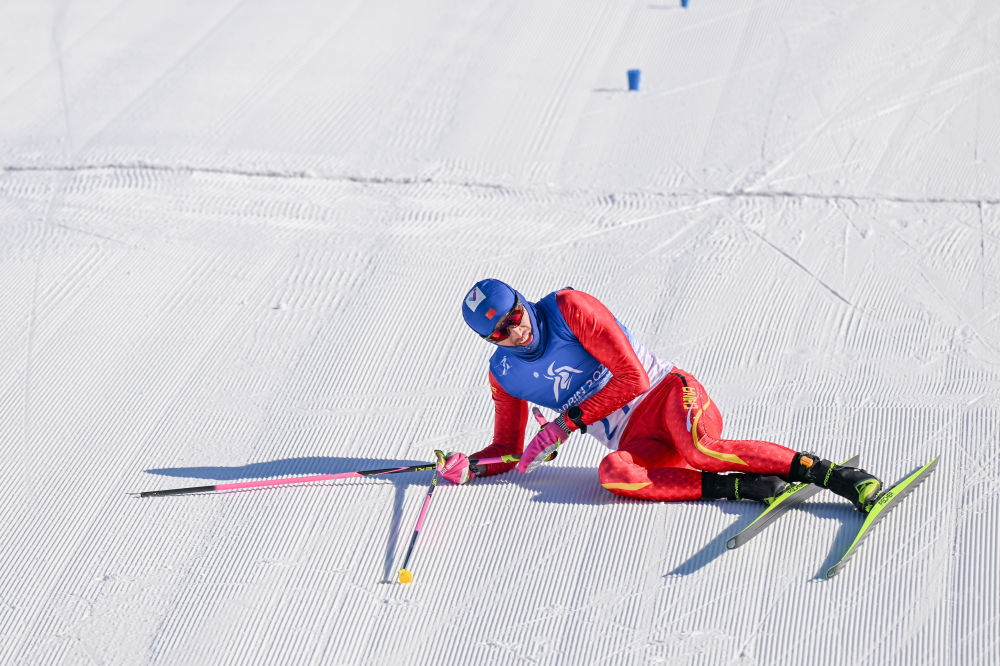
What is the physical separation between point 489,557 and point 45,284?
10.7 ft

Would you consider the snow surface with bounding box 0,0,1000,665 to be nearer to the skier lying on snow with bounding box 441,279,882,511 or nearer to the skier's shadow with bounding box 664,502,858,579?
the skier's shadow with bounding box 664,502,858,579

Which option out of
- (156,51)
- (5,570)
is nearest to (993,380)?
(5,570)

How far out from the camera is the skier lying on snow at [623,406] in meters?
3.12

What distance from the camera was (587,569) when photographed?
3121 millimetres

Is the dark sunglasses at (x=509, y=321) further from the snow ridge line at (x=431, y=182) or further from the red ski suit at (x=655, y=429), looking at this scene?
the snow ridge line at (x=431, y=182)

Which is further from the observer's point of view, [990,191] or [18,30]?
[18,30]

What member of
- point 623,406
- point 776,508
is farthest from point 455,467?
point 776,508

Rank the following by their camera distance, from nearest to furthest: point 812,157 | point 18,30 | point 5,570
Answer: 1. point 5,570
2. point 812,157
3. point 18,30

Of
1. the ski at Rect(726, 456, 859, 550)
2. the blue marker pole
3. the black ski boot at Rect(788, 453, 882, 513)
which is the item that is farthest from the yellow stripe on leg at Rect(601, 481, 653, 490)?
the blue marker pole

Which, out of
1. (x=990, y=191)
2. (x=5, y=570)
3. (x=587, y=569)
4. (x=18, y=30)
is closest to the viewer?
(x=587, y=569)

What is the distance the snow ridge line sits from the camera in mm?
5344

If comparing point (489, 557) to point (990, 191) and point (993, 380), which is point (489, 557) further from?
point (990, 191)

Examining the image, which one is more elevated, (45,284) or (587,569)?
(587,569)

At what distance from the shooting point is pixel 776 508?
3170 millimetres
